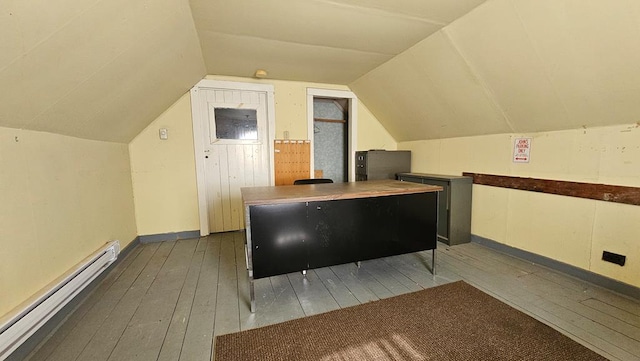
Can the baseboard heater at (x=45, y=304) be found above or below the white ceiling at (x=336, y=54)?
below

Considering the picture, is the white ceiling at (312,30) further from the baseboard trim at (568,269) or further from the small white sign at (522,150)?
the baseboard trim at (568,269)

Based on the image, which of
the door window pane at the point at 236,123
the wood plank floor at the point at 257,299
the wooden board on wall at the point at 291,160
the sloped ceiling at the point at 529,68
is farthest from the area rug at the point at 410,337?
the door window pane at the point at 236,123

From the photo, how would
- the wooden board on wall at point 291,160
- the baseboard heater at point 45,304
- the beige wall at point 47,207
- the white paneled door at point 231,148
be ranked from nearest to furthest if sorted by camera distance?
the baseboard heater at point 45,304 → the beige wall at point 47,207 → the white paneled door at point 231,148 → the wooden board on wall at point 291,160

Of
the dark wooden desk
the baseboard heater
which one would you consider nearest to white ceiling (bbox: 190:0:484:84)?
the dark wooden desk

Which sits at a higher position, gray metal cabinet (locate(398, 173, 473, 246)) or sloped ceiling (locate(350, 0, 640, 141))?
sloped ceiling (locate(350, 0, 640, 141))

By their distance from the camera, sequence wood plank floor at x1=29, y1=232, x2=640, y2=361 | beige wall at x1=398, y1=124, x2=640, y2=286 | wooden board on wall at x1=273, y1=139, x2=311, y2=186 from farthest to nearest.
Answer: wooden board on wall at x1=273, y1=139, x2=311, y2=186 < beige wall at x1=398, y1=124, x2=640, y2=286 < wood plank floor at x1=29, y1=232, x2=640, y2=361

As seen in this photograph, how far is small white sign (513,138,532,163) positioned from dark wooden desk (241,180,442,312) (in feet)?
3.79

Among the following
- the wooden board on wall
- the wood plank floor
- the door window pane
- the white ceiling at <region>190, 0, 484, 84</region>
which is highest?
the white ceiling at <region>190, 0, 484, 84</region>

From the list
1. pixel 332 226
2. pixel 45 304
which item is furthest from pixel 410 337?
pixel 45 304

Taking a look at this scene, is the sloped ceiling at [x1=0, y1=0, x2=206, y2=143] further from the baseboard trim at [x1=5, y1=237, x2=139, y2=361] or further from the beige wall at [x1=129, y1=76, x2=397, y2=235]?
the baseboard trim at [x1=5, y1=237, x2=139, y2=361]

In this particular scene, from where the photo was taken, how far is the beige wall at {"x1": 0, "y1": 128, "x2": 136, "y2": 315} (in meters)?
1.40

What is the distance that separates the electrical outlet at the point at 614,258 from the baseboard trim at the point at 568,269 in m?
0.15

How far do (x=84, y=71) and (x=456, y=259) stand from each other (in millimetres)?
3412

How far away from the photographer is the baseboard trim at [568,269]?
198 centimetres
